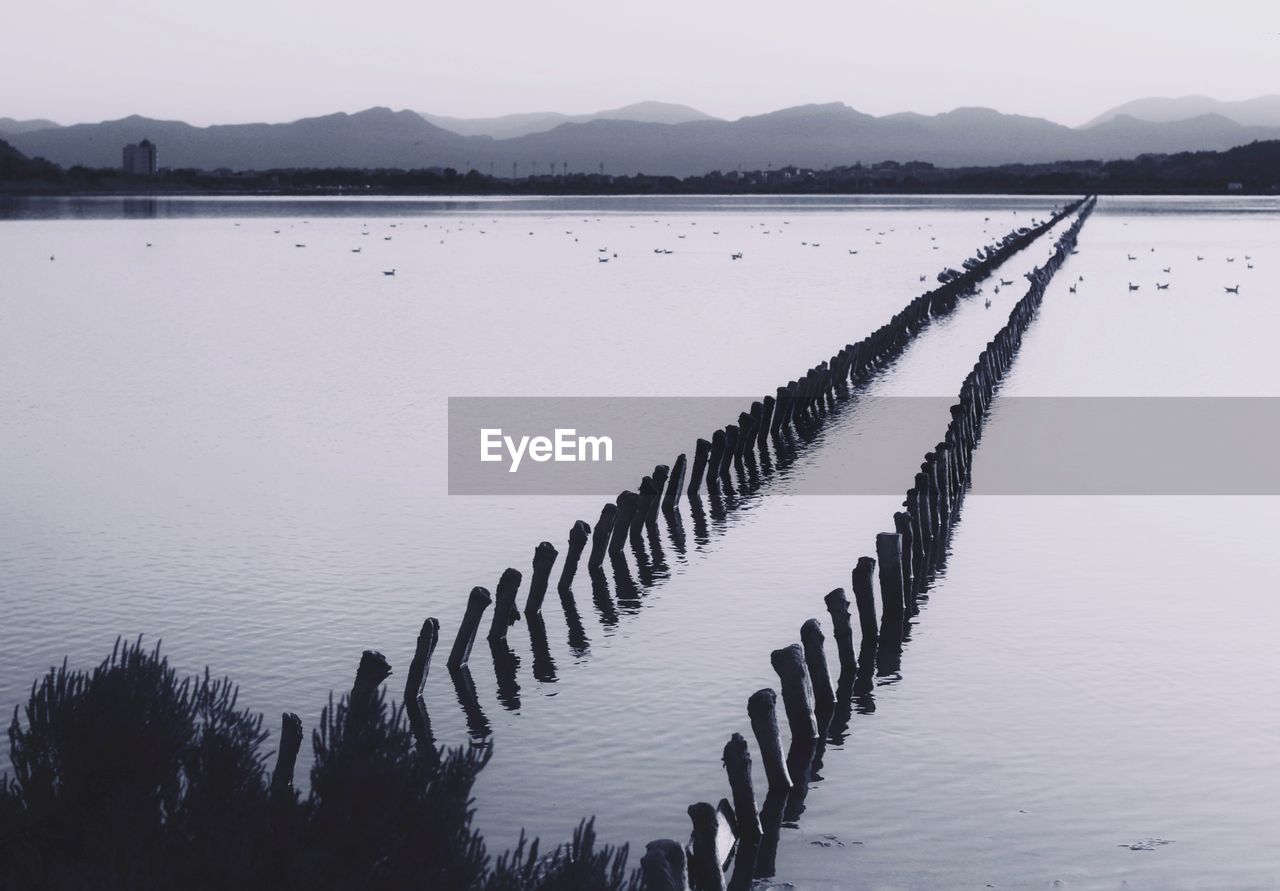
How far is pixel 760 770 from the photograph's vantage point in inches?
577

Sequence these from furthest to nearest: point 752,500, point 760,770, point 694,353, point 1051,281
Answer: point 1051,281
point 694,353
point 752,500
point 760,770

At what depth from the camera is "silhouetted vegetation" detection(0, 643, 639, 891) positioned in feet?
25.1

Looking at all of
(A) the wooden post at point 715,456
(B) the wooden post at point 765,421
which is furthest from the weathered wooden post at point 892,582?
(B) the wooden post at point 765,421

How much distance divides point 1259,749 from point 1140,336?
43419 mm

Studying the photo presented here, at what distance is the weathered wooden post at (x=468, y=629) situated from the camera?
54.5 feet

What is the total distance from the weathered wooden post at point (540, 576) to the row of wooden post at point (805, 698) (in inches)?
131

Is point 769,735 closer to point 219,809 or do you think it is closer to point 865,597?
point 865,597

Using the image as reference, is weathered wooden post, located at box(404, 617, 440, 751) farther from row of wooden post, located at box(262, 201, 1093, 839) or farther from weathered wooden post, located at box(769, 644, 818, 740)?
weathered wooden post, located at box(769, 644, 818, 740)

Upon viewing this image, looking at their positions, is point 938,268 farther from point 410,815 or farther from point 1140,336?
point 410,815

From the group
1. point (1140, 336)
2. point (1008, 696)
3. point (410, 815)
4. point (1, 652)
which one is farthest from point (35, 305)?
point (410, 815)

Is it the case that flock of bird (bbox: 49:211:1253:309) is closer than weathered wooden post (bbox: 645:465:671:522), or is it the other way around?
weathered wooden post (bbox: 645:465:671:522)

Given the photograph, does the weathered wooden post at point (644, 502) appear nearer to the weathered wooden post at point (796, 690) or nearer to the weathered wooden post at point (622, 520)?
the weathered wooden post at point (622, 520)

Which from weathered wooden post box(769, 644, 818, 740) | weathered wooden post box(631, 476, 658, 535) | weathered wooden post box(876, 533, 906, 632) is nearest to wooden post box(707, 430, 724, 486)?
weathered wooden post box(631, 476, 658, 535)

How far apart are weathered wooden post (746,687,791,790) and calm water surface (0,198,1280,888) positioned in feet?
1.35
